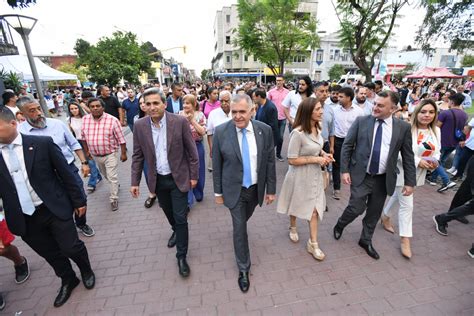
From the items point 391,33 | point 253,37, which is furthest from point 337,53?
point 391,33

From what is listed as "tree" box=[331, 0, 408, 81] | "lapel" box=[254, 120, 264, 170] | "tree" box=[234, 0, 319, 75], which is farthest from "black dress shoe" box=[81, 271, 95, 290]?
"tree" box=[234, 0, 319, 75]

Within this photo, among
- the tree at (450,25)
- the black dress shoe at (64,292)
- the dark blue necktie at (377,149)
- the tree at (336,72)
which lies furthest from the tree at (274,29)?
the tree at (336,72)

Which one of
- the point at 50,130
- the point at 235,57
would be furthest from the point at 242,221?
the point at 235,57

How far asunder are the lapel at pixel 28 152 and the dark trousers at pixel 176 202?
1.14 m

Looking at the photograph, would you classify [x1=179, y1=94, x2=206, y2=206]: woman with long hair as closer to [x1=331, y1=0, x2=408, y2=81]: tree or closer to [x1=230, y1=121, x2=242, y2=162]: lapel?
[x1=230, y1=121, x2=242, y2=162]: lapel

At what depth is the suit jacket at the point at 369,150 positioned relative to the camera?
2.77 metres

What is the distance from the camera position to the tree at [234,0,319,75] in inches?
753

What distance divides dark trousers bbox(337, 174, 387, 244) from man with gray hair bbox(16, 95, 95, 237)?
3.38 m

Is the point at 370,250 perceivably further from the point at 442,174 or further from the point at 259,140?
the point at 442,174

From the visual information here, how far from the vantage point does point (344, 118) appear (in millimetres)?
4594

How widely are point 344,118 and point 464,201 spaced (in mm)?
2147

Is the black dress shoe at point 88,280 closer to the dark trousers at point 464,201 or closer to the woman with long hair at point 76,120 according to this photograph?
the woman with long hair at point 76,120

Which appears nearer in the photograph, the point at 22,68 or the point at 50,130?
the point at 50,130

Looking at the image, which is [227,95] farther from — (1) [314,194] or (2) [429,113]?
(2) [429,113]
